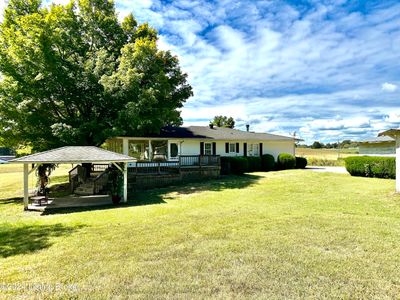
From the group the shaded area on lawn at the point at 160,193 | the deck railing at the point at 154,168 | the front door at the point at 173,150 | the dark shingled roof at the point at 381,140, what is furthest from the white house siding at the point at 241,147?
the dark shingled roof at the point at 381,140

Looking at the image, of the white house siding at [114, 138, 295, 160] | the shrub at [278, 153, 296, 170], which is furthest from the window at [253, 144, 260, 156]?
the shrub at [278, 153, 296, 170]

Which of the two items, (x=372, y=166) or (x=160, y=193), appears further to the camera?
(x=372, y=166)

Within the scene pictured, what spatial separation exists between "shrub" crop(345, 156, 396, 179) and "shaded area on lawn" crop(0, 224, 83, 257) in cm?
2111

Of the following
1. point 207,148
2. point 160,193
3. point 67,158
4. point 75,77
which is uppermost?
point 75,77

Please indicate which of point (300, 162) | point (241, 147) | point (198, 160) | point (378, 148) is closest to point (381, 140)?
point (378, 148)

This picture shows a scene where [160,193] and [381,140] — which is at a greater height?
[381,140]

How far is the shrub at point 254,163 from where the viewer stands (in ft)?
83.3

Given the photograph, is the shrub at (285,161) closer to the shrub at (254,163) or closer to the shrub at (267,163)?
the shrub at (267,163)

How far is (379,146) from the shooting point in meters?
29.4

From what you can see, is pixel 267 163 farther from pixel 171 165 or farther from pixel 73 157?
pixel 73 157

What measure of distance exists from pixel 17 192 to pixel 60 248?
1582 cm

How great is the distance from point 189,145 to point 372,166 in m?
14.7

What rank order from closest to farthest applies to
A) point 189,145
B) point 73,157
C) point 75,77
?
point 73,157 < point 75,77 < point 189,145

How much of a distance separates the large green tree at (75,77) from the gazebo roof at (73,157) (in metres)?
2.86
